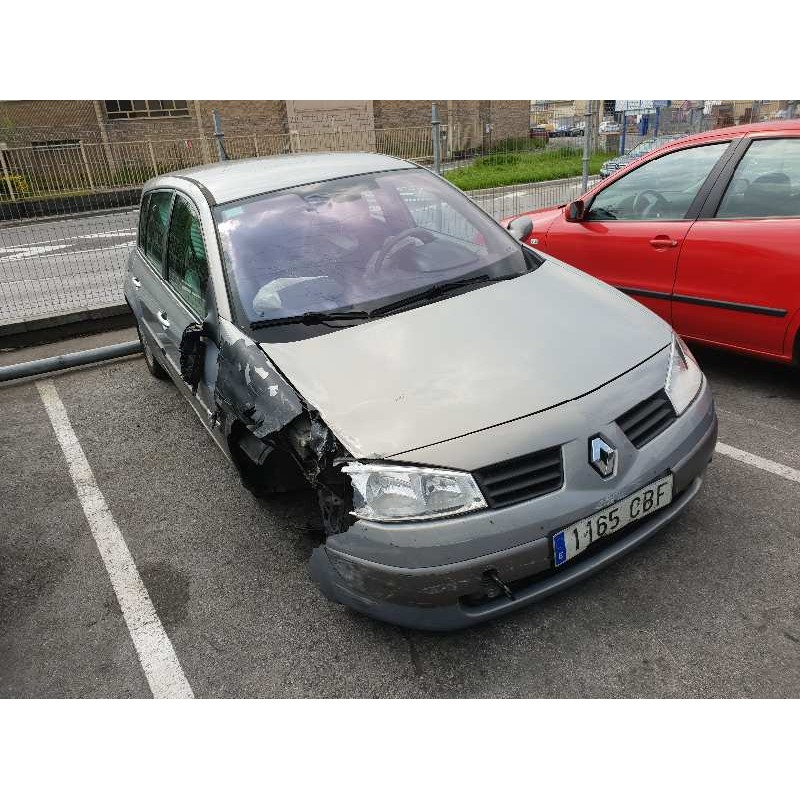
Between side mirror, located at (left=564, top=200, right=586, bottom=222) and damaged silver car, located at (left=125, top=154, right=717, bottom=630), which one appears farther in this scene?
side mirror, located at (left=564, top=200, right=586, bottom=222)

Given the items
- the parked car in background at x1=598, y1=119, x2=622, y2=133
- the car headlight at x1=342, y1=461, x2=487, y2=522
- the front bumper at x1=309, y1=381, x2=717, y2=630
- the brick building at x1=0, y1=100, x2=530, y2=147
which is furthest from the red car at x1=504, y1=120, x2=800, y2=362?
the brick building at x1=0, y1=100, x2=530, y2=147

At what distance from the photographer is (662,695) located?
6.97 ft

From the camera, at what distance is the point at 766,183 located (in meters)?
3.78

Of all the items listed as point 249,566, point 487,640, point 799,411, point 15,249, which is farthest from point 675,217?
point 15,249

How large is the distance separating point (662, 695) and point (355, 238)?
2.35 m

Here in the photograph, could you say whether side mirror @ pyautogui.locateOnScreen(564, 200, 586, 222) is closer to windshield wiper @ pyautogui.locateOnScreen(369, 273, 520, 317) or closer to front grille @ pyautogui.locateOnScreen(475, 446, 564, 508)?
windshield wiper @ pyautogui.locateOnScreen(369, 273, 520, 317)

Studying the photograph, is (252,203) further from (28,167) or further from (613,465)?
(28,167)

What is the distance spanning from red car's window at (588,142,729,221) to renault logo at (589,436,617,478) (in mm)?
2557

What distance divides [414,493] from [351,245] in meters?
1.54

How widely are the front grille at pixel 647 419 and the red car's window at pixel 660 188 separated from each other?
2.20 meters

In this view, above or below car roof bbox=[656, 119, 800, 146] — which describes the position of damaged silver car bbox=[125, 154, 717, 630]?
below

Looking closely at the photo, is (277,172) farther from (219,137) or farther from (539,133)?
(539,133)

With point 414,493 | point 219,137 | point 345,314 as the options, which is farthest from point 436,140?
point 414,493

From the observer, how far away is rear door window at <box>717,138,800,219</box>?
3664 mm
